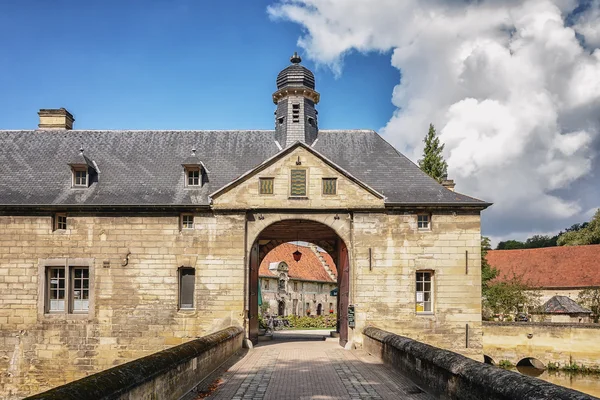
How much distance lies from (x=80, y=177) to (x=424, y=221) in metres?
12.6

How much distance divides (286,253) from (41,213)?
2987cm

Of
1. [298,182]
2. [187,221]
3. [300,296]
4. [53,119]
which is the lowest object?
[300,296]

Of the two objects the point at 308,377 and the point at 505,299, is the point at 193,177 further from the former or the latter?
the point at 505,299

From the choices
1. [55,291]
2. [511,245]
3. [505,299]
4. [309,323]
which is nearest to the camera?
[55,291]

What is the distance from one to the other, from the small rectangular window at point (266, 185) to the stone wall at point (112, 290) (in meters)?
1.28

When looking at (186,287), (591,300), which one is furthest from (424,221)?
(591,300)

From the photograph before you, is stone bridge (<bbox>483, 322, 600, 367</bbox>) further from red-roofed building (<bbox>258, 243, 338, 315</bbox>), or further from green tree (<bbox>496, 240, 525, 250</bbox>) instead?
green tree (<bbox>496, 240, 525, 250</bbox>)

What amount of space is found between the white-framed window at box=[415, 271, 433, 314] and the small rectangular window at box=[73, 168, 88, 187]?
1252cm

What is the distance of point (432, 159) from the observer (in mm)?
33375

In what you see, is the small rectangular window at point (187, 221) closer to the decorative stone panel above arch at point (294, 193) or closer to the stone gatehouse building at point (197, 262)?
the stone gatehouse building at point (197, 262)

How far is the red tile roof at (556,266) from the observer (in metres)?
38.4

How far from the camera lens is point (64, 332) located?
64.3ft

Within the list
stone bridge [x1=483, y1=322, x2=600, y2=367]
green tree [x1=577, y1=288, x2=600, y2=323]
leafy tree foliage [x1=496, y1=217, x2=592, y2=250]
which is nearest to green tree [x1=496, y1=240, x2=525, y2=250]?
leafy tree foliage [x1=496, y1=217, x2=592, y2=250]

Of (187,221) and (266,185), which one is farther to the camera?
(187,221)
